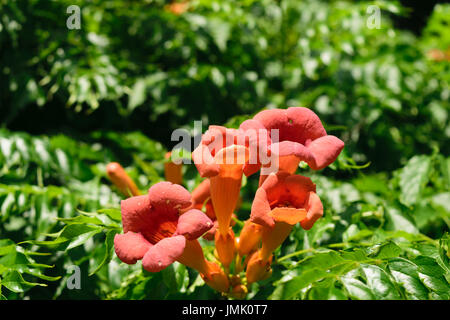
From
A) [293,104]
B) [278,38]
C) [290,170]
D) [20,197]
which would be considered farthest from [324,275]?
[278,38]

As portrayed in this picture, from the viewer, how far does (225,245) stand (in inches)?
63.6

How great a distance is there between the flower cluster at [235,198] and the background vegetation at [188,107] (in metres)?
0.21

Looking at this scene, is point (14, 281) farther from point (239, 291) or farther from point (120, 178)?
point (239, 291)

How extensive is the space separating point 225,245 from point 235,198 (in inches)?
8.1

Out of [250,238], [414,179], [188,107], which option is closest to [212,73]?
[188,107]

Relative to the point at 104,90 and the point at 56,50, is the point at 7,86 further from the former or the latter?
the point at 104,90

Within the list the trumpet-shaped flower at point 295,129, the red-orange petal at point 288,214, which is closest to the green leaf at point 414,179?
the trumpet-shaped flower at point 295,129

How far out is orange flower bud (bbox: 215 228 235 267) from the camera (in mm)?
1615

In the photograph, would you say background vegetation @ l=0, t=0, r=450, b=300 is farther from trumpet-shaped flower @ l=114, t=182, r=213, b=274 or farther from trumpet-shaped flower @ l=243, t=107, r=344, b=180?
trumpet-shaped flower @ l=243, t=107, r=344, b=180

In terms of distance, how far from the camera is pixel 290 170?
1.55m

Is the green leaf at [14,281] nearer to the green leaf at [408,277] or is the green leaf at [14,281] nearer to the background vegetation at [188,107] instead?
the background vegetation at [188,107]

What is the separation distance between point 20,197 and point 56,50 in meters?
1.39

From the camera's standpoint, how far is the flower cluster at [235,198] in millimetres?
1367

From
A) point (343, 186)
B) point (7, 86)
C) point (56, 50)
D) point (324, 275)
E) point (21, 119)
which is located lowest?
point (324, 275)
